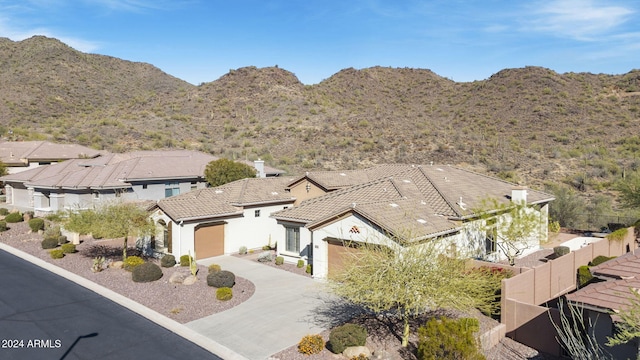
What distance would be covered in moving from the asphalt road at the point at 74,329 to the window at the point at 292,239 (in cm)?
1048

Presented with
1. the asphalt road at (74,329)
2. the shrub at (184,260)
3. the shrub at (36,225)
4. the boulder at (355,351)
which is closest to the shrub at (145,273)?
the asphalt road at (74,329)

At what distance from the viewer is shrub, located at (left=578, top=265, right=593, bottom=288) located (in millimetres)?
21484

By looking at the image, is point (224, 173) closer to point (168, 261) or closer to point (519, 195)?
point (168, 261)

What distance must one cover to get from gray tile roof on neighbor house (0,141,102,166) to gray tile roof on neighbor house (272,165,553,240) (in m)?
39.3

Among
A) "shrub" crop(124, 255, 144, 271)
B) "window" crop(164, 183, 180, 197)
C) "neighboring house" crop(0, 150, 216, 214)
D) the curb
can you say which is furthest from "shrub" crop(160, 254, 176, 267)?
"window" crop(164, 183, 180, 197)

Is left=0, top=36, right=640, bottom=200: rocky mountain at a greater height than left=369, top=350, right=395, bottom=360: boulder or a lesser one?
greater

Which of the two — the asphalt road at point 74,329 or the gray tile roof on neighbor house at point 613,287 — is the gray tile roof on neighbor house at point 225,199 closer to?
the asphalt road at point 74,329

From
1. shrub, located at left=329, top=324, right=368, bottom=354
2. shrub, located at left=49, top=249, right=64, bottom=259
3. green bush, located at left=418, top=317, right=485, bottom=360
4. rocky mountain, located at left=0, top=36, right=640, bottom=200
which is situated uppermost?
rocky mountain, located at left=0, top=36, right=640, bottom=200

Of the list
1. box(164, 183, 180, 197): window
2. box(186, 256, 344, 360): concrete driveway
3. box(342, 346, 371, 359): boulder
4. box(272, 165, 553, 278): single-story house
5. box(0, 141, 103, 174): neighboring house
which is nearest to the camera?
box(342, 346, 371, 359): boulder

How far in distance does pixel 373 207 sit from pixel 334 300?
521cm

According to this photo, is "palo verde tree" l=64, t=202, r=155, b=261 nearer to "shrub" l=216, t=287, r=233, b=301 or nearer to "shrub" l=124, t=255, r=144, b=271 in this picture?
"shrub" l=124, t=255, r=144, b=271

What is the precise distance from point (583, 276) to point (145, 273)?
2230 cm

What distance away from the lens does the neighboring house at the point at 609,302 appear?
11.5 m

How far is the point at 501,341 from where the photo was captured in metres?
16.2
